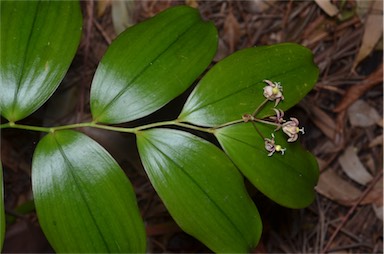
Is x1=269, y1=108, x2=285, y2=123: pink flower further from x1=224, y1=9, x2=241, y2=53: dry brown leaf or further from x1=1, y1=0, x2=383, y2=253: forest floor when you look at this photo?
x1=224, y1=9, x2=241, y2=53: dry brown leaf

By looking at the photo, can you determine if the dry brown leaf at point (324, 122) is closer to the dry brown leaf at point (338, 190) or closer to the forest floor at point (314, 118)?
the forest floor at point (314, 118)

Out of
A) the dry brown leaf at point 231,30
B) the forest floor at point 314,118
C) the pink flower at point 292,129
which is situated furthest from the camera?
the dry brown leaf at point 231,30

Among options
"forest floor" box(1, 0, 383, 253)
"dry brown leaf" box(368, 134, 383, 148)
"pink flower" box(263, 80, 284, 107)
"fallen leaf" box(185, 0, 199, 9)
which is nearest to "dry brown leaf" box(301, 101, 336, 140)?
"forest floor" box(1, 0, 383, 253)

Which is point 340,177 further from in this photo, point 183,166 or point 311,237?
point 183,166

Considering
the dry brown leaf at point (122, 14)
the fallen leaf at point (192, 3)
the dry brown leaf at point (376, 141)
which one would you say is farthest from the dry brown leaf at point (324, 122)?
the dry brown leaf at point (122, 14)

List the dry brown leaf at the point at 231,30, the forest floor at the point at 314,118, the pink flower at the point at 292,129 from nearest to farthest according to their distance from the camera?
the pink flower at the point at 292,129 → the forest floor at the point at 314,118 → the dry brown leaf at the point at 231,30

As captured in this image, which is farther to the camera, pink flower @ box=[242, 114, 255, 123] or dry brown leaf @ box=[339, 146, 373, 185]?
dry brown leaf @ box=[339, 146, 373, 185]
